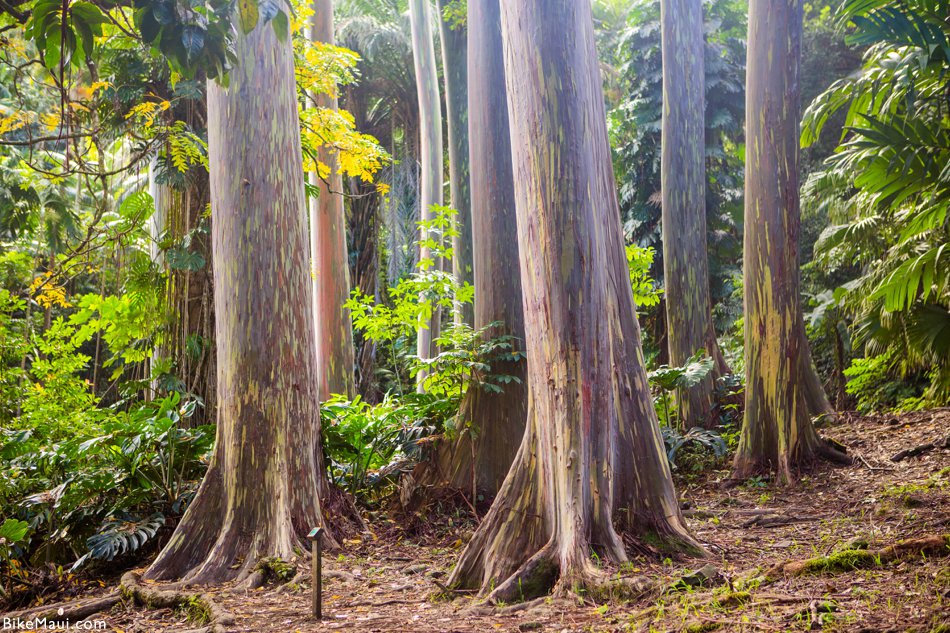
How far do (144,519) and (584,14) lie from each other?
521 cm

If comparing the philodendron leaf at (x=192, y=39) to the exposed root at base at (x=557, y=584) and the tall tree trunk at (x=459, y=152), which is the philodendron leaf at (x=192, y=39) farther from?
the tall tree trunk at (x=459, y=152)

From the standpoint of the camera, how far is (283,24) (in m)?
2.88

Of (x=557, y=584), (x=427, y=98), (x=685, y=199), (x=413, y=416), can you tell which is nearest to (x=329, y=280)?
(x=427, y=98)

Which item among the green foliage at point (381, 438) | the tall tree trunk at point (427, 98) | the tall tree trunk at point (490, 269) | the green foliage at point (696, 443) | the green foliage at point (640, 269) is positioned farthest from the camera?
the tall tree trunk at point (427, 98)

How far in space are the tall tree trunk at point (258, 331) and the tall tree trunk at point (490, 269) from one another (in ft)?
5.05

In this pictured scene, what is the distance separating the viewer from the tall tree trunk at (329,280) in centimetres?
1355

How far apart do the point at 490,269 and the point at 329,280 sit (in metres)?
6.88

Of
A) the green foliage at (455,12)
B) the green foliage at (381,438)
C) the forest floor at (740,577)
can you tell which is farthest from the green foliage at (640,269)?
the green foliage at (455,12)

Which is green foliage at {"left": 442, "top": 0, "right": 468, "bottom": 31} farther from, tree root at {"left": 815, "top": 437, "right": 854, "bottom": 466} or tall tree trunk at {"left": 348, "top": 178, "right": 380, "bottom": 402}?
tall tree trunk at {"left": 348, "top": 178, "right": 380, "bottom": 402}

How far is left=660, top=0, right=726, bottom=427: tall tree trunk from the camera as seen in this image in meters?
11.2

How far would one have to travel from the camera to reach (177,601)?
15.8 ft

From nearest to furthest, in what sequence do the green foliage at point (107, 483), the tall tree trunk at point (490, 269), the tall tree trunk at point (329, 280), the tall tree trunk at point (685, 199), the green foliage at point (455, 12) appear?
1. the green foliage at point (107, 483)
2. the tall tree trunk at point (490, 269)
3. the tall tree trunk at point (685, 199)
4. the green foliage at point (455, 12)
5. the tall tree trunk at point (329, 280)

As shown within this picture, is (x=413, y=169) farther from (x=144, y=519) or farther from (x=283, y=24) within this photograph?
(x=283, y=24)

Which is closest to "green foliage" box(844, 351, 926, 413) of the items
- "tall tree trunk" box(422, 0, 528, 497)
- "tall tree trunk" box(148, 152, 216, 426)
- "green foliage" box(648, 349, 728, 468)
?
"green foliage" box(648, 349, 728, 468)
